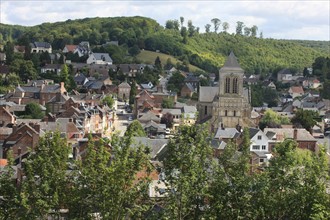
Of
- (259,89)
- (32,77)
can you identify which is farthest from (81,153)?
(259,89)

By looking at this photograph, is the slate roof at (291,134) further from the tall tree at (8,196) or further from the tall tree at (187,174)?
the tall tree at (8,196)

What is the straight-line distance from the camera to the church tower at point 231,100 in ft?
254

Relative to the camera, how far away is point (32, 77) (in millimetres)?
109000

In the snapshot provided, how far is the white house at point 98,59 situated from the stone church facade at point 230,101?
206ft

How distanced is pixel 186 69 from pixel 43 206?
13105cm

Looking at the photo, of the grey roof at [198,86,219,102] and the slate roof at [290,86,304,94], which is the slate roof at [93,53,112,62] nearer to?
the slate roof at [290,86,304,94]

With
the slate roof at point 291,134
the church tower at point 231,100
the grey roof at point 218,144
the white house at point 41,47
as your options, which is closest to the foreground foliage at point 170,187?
the grey roof at point 218,144

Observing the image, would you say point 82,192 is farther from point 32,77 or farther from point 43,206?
point 32,77

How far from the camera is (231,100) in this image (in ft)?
255

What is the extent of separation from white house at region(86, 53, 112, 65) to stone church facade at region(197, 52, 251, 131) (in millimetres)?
62779

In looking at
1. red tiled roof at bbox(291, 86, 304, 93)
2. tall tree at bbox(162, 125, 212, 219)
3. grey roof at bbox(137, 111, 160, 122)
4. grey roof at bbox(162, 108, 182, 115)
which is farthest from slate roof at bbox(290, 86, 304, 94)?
tall tree at bbox(162, 125, 212, 219)

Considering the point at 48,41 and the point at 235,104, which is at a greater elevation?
the point at 48,41

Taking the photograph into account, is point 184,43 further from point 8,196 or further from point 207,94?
point 8,196

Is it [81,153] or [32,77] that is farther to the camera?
[32,77]
